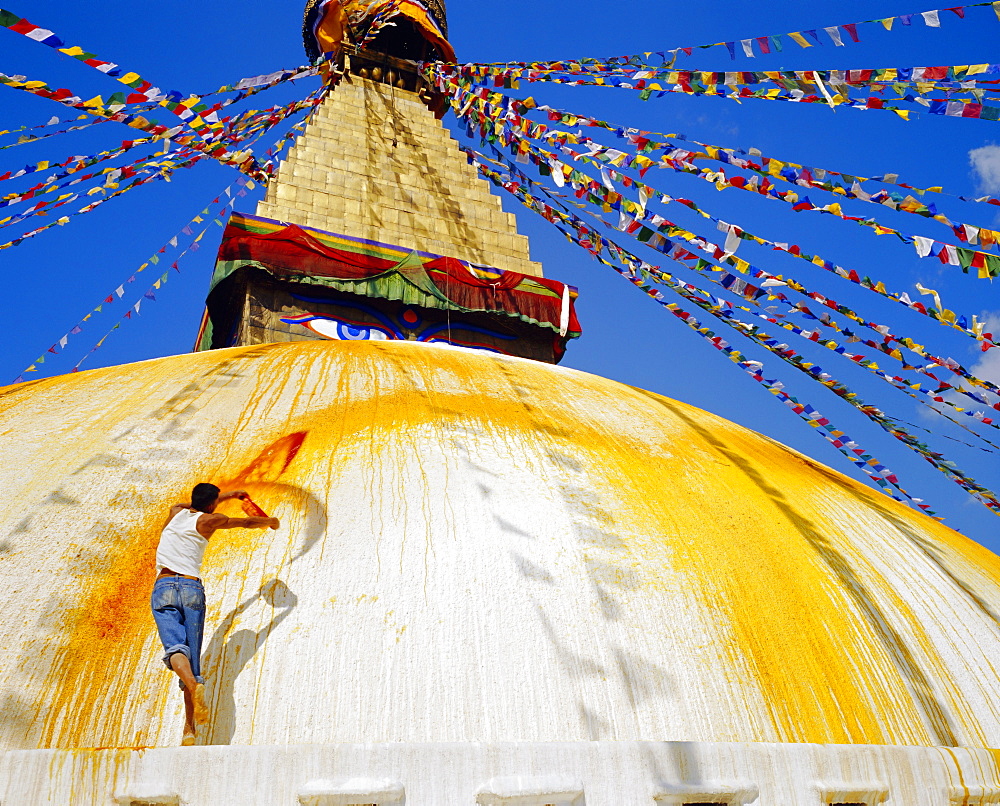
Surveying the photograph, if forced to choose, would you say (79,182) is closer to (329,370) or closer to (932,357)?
(329,370)

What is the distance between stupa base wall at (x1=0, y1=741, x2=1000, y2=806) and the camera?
208 centimetres

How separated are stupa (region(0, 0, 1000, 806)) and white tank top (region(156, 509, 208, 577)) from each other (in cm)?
22

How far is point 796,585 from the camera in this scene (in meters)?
3.26

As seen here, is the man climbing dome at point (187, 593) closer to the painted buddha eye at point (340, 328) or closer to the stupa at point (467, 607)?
the stupa at point (467, 607)

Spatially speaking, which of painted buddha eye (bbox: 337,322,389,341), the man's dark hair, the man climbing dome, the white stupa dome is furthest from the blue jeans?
painted buddha eye (bbox: 337,322,389,341)

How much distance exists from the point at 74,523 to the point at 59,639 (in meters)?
0.55

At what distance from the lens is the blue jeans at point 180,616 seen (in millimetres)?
2400

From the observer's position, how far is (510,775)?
2.22m

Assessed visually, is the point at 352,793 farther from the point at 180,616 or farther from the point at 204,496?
the point at 204,496

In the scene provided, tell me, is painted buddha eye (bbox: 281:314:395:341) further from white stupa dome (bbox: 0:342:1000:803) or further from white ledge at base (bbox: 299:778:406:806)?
white ledge at base (bbox: 299:778:406:806)

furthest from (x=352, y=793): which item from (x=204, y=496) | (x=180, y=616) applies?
(x=204, y=496)

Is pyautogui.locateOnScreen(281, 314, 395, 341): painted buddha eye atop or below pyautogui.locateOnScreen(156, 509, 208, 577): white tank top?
atop

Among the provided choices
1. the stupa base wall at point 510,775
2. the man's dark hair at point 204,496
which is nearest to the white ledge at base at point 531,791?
the stupa base wall at point 510,775

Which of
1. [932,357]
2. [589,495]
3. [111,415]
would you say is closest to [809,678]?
[589,495]
